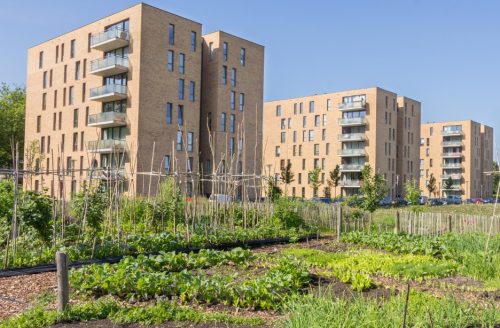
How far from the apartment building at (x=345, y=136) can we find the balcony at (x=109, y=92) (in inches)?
1104

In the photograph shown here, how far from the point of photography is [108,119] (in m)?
37.9

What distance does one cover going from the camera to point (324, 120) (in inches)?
2542

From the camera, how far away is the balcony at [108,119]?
37.5 m

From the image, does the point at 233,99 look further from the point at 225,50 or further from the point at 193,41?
the point at 193,41

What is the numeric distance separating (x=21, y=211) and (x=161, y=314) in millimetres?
6330

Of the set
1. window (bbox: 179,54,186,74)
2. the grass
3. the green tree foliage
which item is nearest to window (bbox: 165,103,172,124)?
window (bbox: 179,54,186,74)

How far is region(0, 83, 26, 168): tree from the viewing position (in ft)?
163

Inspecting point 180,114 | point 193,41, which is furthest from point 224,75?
point 180,114

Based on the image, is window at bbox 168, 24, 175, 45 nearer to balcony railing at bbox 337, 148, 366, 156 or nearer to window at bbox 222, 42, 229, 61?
window at bbox 222, 42, 229, 61

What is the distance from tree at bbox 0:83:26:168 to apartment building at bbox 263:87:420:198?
94.0ft

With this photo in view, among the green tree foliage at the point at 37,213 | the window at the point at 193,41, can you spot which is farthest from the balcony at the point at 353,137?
the green tree foliage at the point at 37,213

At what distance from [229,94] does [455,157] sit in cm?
5474

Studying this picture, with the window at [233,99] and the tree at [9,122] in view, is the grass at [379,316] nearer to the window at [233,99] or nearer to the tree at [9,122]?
the window at [233,99]

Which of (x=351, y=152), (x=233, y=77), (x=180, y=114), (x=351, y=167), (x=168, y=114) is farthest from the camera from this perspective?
(x=351, y=167)
